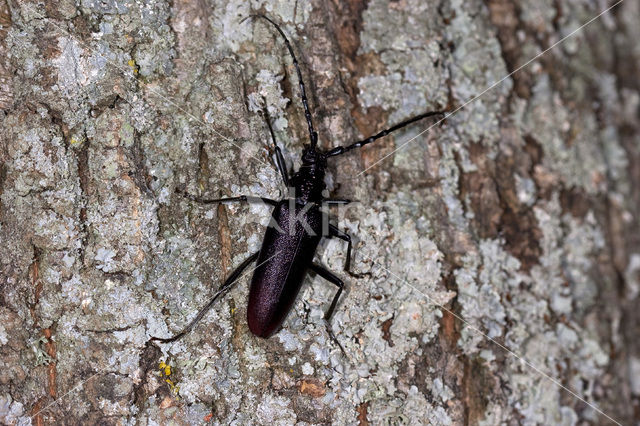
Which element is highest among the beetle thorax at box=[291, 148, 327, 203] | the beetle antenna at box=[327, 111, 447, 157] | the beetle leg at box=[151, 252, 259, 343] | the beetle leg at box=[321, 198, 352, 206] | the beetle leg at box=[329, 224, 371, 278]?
the beetle antenna at box=[327, 111, 447, 157]

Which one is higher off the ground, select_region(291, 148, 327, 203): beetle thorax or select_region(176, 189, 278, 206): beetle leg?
select_region(291, 148, 327, 203): beetle thorax

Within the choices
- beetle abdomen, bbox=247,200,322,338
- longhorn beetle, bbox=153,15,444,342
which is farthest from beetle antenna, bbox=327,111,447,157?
beetle abdomen, bbox=247,200,322,338

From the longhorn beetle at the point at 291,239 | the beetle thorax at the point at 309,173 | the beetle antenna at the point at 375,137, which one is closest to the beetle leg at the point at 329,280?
the longhorn beetle at the point at 291,239

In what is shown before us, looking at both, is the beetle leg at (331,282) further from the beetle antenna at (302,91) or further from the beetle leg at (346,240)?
the beetle antenna at (302,91)

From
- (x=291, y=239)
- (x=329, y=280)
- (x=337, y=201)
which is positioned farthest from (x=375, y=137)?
(x=329, y=280)

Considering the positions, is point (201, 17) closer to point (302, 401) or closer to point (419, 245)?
point (419, 245)

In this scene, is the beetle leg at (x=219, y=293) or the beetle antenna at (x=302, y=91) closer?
the beetle leg at (x=219, y=293)

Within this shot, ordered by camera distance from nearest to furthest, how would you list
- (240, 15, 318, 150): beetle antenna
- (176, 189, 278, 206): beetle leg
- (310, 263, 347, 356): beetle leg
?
(176, 189, 278, 206): beetle leg
(310, 263, 347, 356): beetle leg
(240, 15, 318, 150): beetle antenna

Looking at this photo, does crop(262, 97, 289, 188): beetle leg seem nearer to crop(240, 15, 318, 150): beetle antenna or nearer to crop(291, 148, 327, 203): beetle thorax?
crop(291, 148, 327, 203): beetle thorax

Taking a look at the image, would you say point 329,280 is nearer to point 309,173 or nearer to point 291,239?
point 291,239
